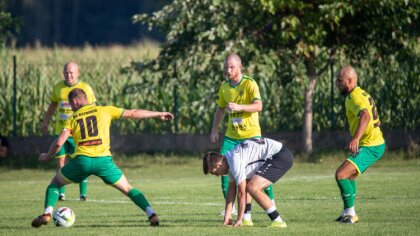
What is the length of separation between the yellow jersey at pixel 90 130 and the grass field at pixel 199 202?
994 mm

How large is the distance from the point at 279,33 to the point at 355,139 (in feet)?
41.4

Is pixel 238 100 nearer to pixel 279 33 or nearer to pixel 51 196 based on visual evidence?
pixel 51 196

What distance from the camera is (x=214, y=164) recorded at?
13.5 metres

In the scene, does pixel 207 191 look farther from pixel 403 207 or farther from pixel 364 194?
pixel 403 207

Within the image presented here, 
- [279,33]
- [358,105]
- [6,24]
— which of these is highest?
[6,24]

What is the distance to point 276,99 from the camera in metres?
28.9

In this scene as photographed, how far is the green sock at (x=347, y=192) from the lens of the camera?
14.6m

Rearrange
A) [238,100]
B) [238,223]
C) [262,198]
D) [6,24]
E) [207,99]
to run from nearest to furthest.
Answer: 1. [262,198]
2. [238,223]
3. [238,100]
4. [207,99]
5. [6,24]

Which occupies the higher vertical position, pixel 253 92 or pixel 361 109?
pixel 253 92

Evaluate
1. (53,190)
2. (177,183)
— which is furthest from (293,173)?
(53,190)

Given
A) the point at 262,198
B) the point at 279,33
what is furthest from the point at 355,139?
the point at 279,33

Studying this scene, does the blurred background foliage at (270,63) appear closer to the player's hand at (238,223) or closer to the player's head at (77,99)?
the player's head at (77,99)

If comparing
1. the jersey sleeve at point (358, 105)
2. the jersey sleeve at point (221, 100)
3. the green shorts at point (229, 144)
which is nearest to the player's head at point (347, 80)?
the jersey sleeve at point (358, 105)

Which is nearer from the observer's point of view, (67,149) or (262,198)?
(262,198)
